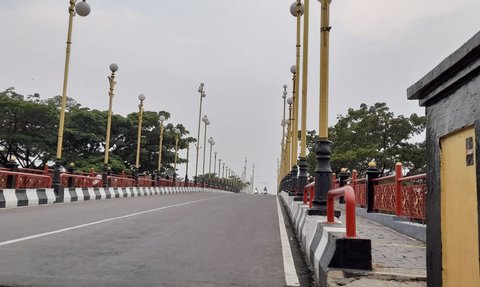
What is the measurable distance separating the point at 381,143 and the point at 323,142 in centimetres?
4046

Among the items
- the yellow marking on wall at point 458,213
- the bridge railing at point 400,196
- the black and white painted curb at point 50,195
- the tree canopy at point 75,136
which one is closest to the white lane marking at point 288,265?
the bridge railing at point 400,196

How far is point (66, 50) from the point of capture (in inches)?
840

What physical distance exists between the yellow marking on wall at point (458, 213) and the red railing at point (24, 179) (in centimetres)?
1604

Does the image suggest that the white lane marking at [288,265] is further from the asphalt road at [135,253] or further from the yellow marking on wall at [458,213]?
the yellow marking on wall at [458,213]

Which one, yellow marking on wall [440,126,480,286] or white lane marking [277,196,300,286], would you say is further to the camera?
white lane marking [277,196,300,286]

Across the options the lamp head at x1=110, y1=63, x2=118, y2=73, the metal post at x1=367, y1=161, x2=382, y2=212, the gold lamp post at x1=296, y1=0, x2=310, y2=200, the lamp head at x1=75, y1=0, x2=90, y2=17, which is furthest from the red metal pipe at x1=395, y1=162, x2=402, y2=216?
the lamp head at x1=110, y1=63, x2=118, y2=73

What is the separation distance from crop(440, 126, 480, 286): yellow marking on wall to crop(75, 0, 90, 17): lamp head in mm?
19929

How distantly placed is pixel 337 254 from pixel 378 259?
127 centimetres

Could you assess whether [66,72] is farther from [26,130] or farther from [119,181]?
[26,130]

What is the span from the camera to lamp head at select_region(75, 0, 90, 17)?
2022cm

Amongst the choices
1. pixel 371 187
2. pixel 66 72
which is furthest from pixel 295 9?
pixel 66 72

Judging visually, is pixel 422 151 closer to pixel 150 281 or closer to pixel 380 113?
pixel 380 113

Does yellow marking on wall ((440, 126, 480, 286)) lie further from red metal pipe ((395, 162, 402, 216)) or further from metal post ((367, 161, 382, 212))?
metal post ((367, 161, 382, 212))

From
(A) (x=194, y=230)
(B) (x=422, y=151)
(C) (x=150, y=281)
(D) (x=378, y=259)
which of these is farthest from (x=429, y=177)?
(B) (x=422, y=151)
